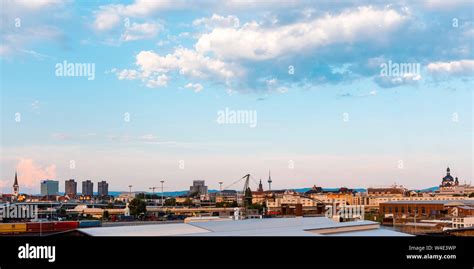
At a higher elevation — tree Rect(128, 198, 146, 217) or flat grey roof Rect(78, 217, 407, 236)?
flat grey roof Rect(78, 217, 407, 236)

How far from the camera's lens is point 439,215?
251ft

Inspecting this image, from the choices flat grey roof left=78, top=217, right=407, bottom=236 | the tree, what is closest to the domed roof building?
the tree

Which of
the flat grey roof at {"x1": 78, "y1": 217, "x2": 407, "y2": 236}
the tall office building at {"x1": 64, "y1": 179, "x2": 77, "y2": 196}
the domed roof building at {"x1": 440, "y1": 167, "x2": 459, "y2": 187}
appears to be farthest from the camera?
the tall office building at {"x1": 64, "y1": 179, "x2": 77, "y2": 196}

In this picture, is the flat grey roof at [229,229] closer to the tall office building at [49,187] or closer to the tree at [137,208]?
the tree at [137,208]

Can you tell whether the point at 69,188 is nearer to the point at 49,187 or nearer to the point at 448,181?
the point at 49,187

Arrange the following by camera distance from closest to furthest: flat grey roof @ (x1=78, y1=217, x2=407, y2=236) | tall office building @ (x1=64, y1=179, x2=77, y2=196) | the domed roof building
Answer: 1. flat grey roof @ (x1=78, y1=217, x2=407, y2=236)
2. the domed roof building
3. tall office building @ (x1=64, y1=179, x2=77, y2=196)

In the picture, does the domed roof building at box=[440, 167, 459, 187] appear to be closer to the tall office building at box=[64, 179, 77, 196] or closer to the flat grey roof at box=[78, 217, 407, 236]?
the tall office building at box=[64, 179, 77, 196]

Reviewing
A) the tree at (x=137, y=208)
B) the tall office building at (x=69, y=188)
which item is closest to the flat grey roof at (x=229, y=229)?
the tree at (x=137, y=208)

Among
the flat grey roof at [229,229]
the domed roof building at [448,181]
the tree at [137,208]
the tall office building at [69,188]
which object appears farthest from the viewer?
the tall office building at [69,188]
